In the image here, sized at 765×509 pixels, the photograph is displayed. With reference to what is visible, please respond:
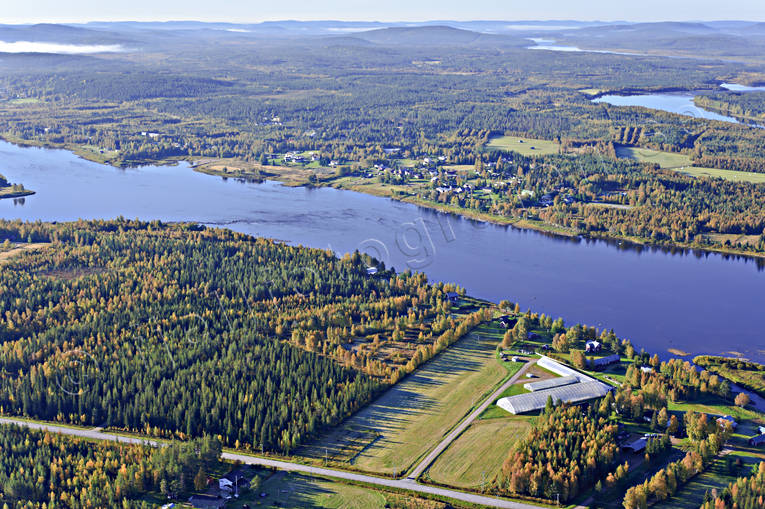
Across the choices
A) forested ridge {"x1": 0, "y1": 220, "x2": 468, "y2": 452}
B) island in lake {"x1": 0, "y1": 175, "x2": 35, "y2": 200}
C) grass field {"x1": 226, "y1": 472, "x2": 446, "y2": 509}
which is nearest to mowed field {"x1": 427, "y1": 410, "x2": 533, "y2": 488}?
grass field {"x1": 226, "y1": 472, "x2": 446, "y2": 509}

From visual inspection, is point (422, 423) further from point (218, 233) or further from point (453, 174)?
point (453, 174)

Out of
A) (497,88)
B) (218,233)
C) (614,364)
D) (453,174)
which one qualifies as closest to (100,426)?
(614,364)

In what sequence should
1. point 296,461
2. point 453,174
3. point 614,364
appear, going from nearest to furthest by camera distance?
point 296,461
point 614,364
point 453,174

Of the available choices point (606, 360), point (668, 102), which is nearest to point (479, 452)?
point (606, 360)

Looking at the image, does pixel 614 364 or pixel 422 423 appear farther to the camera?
pixel 614 364

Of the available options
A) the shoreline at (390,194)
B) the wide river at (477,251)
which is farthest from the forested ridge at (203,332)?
the shoreline at (390,194)

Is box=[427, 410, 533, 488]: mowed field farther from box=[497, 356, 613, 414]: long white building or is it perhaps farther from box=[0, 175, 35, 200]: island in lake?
box=[0, 175, 35, 200]: island in lake
